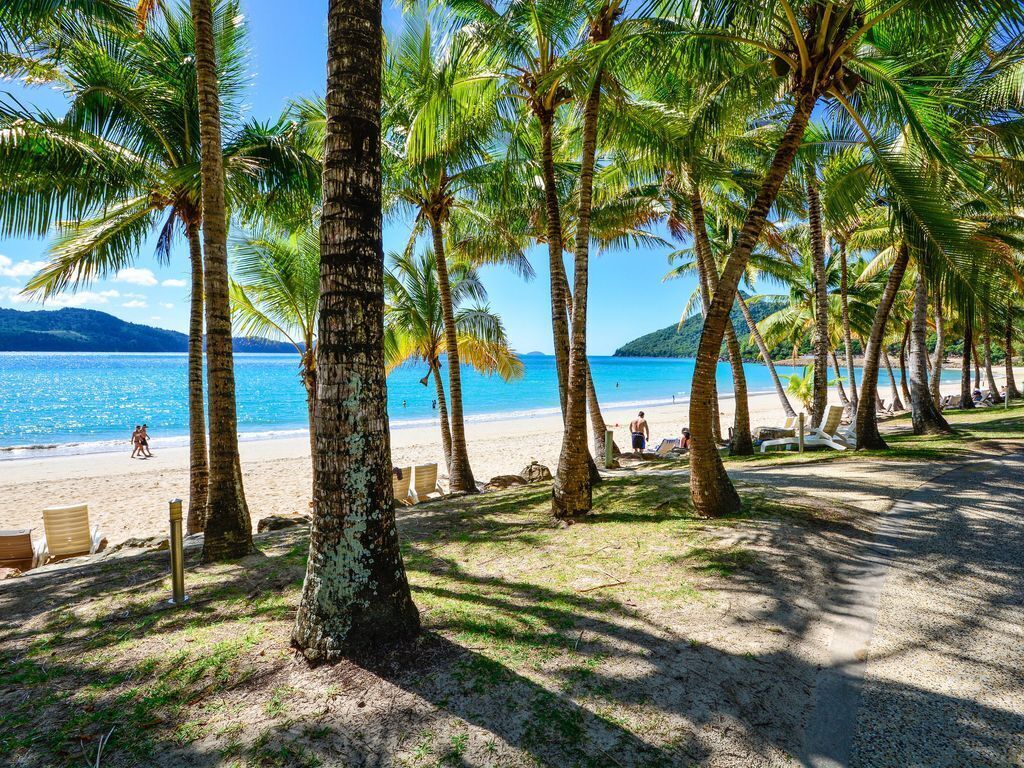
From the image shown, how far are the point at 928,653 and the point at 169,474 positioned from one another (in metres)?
20.9

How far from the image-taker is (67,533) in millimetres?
7465

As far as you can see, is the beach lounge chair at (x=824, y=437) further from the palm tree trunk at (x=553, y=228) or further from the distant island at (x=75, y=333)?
the distant island at (x=75, y=333)

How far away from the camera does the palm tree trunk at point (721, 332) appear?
18.9 ft

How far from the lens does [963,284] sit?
19.3 feet

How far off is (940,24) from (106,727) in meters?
8.97

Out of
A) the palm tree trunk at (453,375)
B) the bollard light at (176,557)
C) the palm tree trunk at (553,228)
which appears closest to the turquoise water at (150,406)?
the palm tree trunk at (453,375)

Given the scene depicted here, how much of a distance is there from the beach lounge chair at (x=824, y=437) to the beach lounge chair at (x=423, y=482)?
312 inches

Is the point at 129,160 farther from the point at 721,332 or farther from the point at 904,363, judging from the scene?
the point at 904,363

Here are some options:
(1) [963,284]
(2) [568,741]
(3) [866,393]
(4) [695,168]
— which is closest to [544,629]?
(2) [568,741]

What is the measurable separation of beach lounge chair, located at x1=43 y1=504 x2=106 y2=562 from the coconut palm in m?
2.09

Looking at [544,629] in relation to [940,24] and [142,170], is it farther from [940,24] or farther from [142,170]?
[142,170]

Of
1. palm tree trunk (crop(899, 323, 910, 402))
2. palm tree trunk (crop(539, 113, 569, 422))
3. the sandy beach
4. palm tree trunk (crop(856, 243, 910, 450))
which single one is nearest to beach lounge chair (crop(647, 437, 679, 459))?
the sandy beach

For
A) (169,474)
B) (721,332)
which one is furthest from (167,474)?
(721,332)

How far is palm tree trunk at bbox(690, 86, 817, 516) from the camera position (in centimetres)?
577
